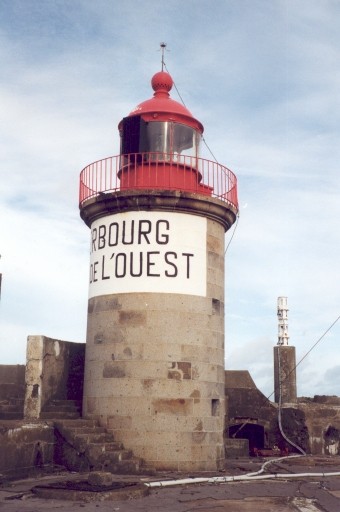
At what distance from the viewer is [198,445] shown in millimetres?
14289

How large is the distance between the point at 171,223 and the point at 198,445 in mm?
5171

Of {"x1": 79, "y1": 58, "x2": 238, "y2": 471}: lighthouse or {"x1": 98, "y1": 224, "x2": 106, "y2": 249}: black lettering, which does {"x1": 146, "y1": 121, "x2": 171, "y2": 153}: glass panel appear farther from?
{"x1": 98, "y1": 224, "x2": 106, "y2": 249}: black lettering

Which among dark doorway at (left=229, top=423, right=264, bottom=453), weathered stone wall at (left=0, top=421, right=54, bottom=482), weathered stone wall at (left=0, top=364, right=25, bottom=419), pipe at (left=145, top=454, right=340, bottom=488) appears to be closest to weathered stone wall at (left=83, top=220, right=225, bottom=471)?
weathered stone wall at (left=0, top=421, right=54, bottom=482)

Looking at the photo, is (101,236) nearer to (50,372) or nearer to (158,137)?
(158,137)

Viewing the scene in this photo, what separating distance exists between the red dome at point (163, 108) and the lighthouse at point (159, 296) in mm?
34

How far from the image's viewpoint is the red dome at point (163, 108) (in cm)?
1593

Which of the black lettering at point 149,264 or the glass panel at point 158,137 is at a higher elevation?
the glass panel at point 158,137

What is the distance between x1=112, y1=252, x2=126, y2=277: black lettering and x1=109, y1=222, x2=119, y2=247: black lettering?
1.18 feet

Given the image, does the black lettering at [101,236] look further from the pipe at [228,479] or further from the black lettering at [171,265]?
the pipe at [228,479]

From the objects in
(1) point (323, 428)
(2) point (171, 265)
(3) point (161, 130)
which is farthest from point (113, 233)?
(1) point (323, 428)

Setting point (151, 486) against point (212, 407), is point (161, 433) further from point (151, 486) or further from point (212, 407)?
point (151, 486)

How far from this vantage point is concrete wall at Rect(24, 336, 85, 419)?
48.2ft

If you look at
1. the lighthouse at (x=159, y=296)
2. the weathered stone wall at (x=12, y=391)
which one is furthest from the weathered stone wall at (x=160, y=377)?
the weathered stone wall at (x=12, y=391)

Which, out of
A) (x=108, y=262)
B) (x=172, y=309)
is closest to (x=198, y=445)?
(x=172, y=309)
